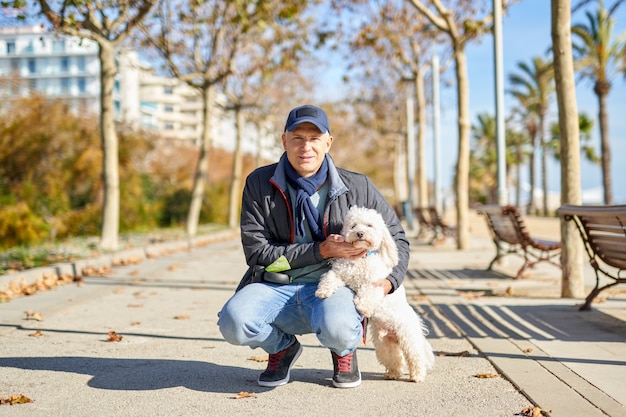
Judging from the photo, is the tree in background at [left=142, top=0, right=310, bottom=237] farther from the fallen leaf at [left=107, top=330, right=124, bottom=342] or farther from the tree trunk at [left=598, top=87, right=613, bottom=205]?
the tree trunk at [left=598, top=87, right=613, bottom=205]

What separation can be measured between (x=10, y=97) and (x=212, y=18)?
642 cm

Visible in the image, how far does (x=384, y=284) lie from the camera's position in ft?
15.3

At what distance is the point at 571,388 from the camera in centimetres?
471

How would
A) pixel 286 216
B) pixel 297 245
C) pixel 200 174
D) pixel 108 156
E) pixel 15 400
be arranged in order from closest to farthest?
pixel 15 400
pixel 297 245
pixel 286 216
pixel 108 156
pixel 200 174

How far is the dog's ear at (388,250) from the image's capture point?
4645 mm

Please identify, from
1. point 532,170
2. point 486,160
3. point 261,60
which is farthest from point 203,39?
point 486,160

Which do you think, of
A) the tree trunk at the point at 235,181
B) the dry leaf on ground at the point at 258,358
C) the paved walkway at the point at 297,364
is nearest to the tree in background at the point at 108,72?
the paved walkway at the point at 297,364

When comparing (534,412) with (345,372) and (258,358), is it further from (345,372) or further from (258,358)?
(258,358)

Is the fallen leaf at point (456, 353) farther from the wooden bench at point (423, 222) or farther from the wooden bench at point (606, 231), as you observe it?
the wooden bench at point (423, 222)

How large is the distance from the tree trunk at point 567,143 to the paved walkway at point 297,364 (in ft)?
1.40

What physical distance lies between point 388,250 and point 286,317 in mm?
799

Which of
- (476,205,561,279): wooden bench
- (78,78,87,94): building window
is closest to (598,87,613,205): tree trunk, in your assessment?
(476,205,561,279): wooden bench

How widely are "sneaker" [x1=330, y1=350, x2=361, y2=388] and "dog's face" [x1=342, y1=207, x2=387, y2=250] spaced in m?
0.79

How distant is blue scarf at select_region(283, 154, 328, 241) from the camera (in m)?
4.79
